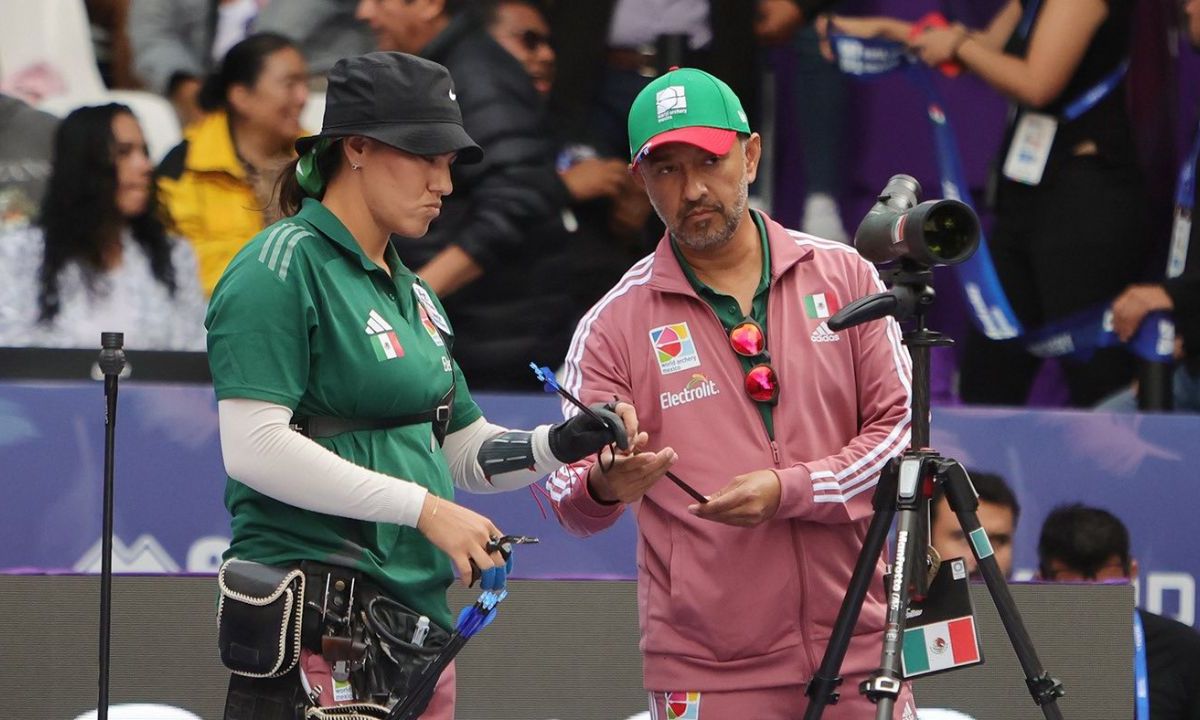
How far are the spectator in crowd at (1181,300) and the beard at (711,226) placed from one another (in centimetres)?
266

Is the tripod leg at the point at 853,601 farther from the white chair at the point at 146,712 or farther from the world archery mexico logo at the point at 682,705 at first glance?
the white chair at the point at 146,712

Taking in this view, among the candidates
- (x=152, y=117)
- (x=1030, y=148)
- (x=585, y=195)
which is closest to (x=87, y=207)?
(x=152, y=117)

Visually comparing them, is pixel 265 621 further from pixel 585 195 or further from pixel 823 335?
pixel 585 195

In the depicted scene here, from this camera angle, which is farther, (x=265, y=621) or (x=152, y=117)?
(x=152, y=117)

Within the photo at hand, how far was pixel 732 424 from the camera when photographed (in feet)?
8.82

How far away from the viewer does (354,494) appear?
2.18 m

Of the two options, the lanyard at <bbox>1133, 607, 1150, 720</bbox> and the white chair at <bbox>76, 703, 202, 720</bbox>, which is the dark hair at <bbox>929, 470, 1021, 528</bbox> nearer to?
the lanyard at <bbox>1133, 607, 1150, 720</bbox>

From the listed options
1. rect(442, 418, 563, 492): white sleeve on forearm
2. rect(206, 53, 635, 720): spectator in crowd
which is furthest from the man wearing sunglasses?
rect(206, 53, 635, 720): spectator in crowd

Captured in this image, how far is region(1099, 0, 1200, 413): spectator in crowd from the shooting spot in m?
4.96

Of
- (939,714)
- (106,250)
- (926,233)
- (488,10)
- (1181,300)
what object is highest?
(488,10)

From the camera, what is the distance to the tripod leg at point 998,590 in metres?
2.46

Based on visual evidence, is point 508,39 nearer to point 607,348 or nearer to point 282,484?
point 607,348

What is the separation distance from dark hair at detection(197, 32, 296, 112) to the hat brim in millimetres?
2628

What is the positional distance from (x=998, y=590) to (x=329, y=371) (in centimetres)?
107
